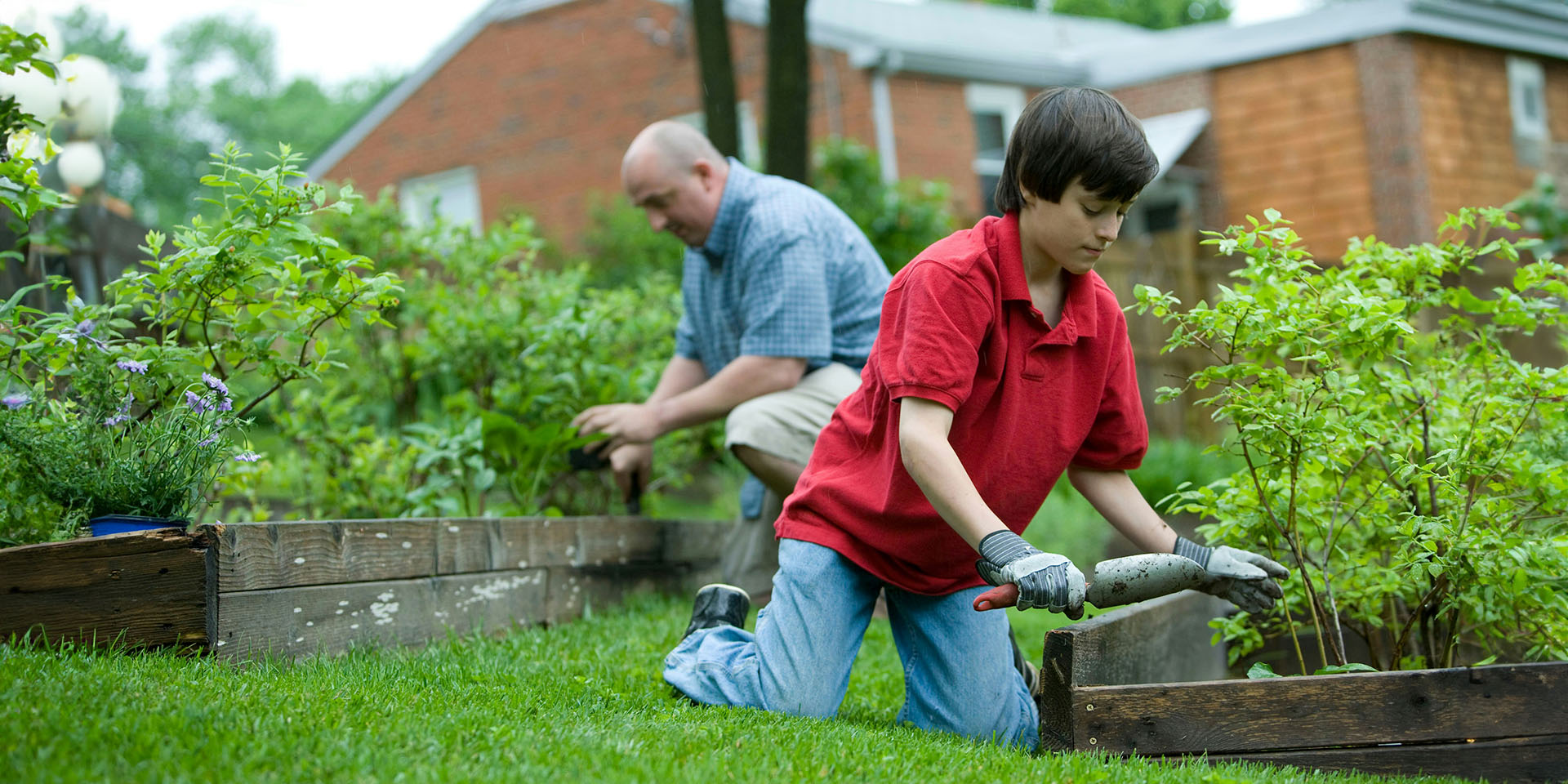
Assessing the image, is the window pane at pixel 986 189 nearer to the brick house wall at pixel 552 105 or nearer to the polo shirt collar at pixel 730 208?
the brick house wall at pixel 552 105

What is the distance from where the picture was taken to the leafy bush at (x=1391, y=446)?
8.66 feet

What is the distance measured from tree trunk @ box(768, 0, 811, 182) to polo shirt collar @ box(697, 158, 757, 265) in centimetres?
309

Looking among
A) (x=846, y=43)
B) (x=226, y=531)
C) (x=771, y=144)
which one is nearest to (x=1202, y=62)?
(x=846, y=43)

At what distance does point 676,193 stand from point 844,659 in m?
1.90

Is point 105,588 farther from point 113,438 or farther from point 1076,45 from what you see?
point 1076,45

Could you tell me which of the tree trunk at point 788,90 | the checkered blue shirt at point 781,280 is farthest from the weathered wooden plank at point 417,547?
the tree trunk at point 788,90

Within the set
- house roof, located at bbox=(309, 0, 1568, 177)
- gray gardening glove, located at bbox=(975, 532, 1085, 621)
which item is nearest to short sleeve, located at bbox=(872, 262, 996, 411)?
gray gardening glove, located at bbox=(975, 532, 1085, 621)

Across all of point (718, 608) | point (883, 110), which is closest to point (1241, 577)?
point (718, 608)

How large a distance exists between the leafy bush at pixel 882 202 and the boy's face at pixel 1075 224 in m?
8.08

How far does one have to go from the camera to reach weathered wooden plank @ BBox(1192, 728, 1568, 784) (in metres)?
2.53

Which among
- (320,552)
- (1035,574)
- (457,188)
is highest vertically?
(457,188)

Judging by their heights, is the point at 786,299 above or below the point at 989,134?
below

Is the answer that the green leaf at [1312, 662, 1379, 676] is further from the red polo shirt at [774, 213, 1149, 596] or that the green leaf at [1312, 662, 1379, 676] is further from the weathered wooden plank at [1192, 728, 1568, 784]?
the red polo shirt at [774, 213, 1149, 596]

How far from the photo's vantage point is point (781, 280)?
4.11m
